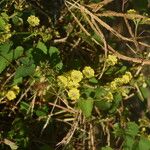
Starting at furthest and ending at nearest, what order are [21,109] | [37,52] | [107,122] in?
[107,122]
[21,109]
[37,52]

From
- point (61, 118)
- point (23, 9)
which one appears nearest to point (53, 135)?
point (61, 118)

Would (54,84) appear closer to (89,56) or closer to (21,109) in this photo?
(21,109)

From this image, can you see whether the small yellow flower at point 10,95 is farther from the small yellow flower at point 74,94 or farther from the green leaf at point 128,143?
the green leaf at point 128,143

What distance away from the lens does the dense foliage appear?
1.83 m

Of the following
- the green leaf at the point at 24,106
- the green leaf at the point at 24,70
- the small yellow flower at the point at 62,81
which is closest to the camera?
the green leaf at the point at 24,70

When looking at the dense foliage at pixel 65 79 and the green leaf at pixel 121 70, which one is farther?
the green leaf at pixel 121 70

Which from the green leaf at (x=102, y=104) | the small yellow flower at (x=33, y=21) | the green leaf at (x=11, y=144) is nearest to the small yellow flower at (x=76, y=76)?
the green leaf at (x=102, y=104)

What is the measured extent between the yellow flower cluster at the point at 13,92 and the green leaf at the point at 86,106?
0.24 meters

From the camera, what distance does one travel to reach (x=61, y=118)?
6.68ft

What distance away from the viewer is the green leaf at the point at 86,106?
186cm

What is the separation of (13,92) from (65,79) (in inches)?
7.7

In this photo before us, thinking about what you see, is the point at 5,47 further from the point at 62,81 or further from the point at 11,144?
the point at 11,144

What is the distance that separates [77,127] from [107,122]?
149 millimetres


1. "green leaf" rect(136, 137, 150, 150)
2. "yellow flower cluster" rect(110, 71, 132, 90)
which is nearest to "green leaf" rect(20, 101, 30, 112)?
"yellow flower cluster" rect(110, 71, 132, 90)
